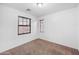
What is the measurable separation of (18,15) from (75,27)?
211 cm

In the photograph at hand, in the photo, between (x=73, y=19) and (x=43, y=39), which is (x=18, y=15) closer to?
(x=43, y=39)

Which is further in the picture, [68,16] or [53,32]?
[53,32]

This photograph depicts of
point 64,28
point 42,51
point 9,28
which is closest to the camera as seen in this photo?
point 42,51

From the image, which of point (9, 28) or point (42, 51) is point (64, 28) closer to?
point (42, 51)

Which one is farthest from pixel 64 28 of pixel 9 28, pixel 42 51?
pixel 9 28

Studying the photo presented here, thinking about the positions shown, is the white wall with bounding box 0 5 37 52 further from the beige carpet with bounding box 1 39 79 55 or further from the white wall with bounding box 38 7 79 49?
the white wall with bounding box 38 7 79 49

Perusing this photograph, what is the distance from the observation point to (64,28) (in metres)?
2.80

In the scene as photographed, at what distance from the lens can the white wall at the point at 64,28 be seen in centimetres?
246

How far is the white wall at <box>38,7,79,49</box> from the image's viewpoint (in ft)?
8.07

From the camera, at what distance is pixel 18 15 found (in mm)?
2930

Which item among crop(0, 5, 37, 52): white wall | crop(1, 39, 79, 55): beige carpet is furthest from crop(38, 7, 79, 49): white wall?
crop(0, 5, 37, 52): white wall

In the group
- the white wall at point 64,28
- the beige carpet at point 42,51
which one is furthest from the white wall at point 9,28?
the white wall at point 64,28

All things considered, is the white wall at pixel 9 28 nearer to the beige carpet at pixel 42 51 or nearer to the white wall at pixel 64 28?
the beige carpet at pixel 42 51

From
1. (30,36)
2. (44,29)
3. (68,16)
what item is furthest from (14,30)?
(68,16)
